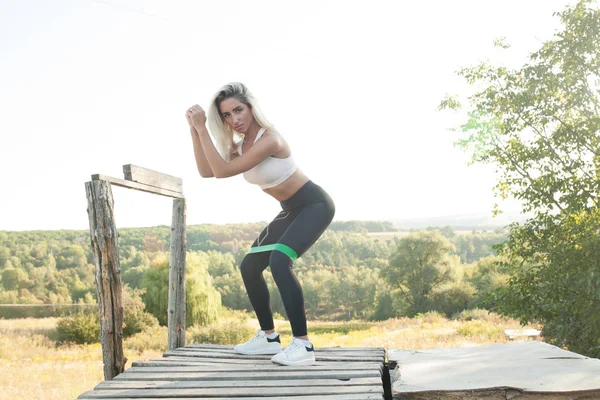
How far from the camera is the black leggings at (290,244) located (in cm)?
362

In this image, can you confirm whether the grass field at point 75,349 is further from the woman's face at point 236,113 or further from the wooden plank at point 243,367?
the woman's face at point 236,113

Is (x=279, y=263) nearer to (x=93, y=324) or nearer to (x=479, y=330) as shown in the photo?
(x=479, y=330)

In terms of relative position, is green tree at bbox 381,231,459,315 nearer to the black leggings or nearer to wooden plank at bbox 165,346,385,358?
wooden plank at bbox 165,346,385,358

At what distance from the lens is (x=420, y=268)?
115 feet

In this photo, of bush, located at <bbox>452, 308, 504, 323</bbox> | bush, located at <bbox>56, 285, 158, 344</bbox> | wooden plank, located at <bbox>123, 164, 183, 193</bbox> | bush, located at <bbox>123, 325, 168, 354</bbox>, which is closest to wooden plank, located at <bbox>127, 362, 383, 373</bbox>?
wooden plank, located at <bbox>123, 164, 183, 193</bbox>

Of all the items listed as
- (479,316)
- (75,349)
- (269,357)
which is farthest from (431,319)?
(269,357)

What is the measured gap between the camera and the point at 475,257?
4869 cm

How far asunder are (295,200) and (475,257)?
47338mm

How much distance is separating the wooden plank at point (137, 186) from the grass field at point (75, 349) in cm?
685

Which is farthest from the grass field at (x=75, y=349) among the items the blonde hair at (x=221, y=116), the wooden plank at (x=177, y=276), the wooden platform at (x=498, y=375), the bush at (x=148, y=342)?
the wooden platform at (x=498, y=375)

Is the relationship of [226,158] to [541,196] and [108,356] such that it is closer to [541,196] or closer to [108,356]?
[108,356]

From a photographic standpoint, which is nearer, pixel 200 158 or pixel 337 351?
pixel 200 158

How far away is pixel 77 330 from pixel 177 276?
61.0ft

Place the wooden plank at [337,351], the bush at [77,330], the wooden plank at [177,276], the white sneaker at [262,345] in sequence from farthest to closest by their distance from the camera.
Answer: the bush at [77,330]
the wooden plank at [177,276]
the wooden plank at [337,351]
the white sneaker at [262,345]
